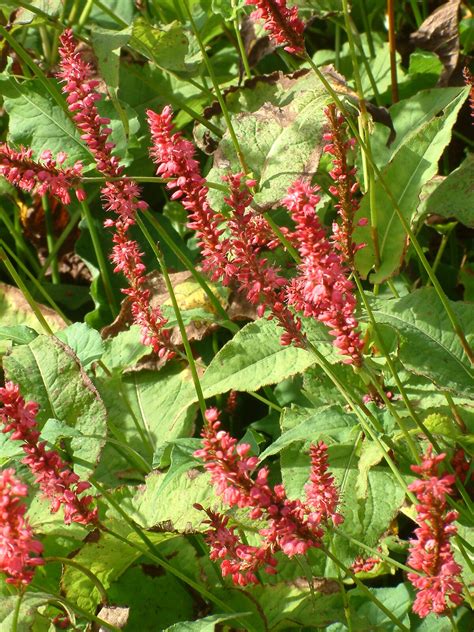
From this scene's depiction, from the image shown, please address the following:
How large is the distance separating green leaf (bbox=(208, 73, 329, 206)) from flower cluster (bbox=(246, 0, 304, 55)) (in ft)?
1.60

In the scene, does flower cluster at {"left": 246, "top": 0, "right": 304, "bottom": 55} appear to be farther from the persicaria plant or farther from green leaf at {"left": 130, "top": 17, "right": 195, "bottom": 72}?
green leaf at {"left": 130, "top": 17, "right": 195, "bottom": 72}

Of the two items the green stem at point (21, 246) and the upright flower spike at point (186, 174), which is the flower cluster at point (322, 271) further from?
the green stem at point (21, 246)

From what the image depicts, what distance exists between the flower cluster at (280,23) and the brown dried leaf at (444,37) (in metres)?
1.02

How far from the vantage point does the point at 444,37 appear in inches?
93.8

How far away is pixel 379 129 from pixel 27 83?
0.84 meters

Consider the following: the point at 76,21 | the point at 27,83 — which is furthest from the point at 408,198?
the point at 76,21

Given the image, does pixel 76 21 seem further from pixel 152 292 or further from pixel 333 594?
pixel 333 594

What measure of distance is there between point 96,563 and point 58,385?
33 centimetres

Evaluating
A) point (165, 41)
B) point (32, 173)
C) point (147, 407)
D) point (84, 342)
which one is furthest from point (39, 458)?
point (165, 41)

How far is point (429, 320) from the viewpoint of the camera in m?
1.72

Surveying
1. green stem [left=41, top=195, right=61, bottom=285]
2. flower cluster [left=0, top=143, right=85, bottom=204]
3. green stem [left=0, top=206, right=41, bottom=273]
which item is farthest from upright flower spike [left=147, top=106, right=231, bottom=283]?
green stem [left=41, top=195, right=61, bottom=285]

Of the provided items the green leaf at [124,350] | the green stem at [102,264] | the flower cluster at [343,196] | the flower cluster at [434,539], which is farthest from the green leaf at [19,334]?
the flower cluster at [434,539]

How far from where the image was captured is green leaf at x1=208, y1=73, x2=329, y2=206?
74.5 inches

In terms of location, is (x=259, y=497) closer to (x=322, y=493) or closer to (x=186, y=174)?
(x=322, y=493)
